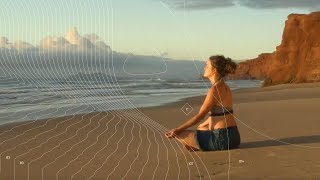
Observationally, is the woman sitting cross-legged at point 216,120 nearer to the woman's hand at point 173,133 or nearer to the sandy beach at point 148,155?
the woman's hand at point 173,133

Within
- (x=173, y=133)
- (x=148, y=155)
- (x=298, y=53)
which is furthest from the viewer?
(x=298, y=53)

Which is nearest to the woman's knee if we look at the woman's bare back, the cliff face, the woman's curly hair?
the woman's bare back

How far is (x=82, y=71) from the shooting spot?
21.0ft

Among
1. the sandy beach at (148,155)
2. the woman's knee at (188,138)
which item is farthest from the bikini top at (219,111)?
the sandy beach at (148,155)

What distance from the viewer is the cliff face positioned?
154ft

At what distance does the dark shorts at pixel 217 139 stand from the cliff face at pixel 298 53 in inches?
1596

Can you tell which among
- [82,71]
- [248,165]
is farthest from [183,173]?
[82,71]

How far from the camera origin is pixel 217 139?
6590 millimetres

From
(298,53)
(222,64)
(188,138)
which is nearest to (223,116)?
(188,138)

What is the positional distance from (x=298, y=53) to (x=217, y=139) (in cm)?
4536

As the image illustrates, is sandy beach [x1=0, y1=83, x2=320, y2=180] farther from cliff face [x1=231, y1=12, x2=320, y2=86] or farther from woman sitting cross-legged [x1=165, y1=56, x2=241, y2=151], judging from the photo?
cliff face [x1=231, y1=12, x2=320, y2=86]

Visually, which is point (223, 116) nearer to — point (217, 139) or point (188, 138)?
point (217, 139)

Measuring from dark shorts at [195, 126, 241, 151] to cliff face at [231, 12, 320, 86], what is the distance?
4054 centimetres

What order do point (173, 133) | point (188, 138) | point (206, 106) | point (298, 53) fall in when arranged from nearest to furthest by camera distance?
point (206, 106) < point (173, 133) < point (188, 138) < point (298, 53)
